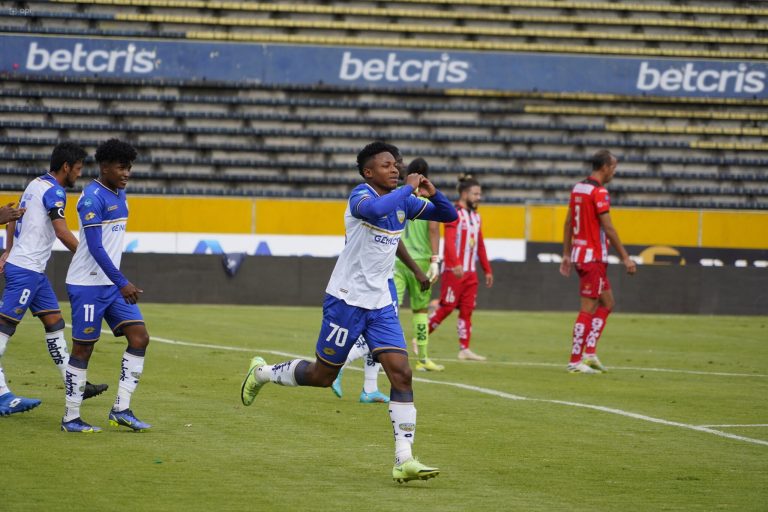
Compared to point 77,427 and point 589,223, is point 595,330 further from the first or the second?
point 77,427

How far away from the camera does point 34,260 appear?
10062 mm

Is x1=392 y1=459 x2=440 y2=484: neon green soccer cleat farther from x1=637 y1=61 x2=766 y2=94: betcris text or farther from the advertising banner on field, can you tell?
x1=637 y1=61 x2=766 y2=94: betcris text

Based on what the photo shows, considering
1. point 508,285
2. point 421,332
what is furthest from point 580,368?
point 508,285

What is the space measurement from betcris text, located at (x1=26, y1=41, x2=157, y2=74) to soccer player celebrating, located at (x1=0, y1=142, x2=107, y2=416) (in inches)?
802

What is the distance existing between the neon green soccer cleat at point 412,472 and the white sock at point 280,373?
140cm

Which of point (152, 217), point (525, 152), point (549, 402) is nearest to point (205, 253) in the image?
point (152, 217)

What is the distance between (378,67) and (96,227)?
2258 centimetres

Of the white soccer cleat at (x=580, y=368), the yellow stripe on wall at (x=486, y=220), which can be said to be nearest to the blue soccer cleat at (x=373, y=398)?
the white soccer cleat at (x=580, y=368)

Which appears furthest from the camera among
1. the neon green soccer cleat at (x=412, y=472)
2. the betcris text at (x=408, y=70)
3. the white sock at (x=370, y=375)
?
the betcris text at (x=408, y=70)

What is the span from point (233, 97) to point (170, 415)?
20.9 meters

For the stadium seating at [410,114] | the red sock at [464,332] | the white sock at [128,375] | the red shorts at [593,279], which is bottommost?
the white sock at [128,375]

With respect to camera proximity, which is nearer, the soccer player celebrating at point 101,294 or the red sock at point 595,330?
the soccer player celebrating at point 101,294

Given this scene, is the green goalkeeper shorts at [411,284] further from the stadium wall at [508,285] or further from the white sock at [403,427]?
the stadium wall at [508,285]

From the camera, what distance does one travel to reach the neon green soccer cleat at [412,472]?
715 centimetres
